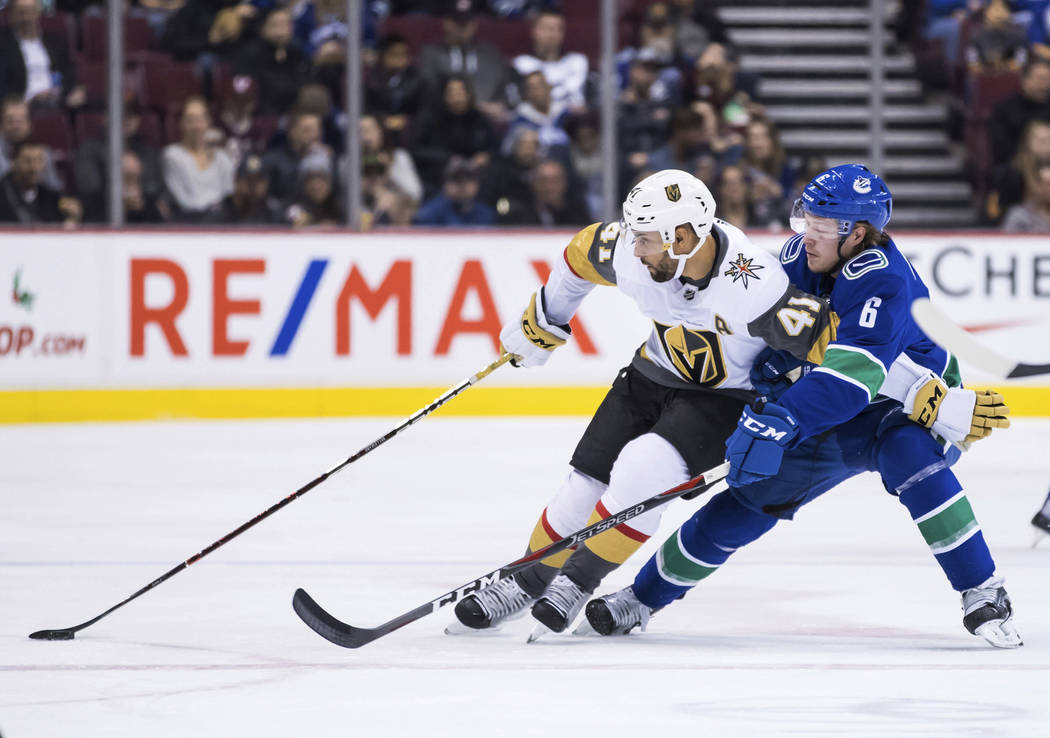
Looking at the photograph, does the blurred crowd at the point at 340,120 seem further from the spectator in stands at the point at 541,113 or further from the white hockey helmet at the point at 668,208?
the white hockey helmet at the point at 668,208

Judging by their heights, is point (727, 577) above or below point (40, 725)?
below

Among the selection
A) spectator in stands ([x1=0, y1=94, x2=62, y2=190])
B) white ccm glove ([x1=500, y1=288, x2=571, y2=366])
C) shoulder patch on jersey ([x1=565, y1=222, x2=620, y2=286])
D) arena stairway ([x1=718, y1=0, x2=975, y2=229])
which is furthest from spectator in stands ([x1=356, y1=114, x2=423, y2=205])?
shoulder patch on jersey ([x1=565, y1=222, x2=620, y2=286])

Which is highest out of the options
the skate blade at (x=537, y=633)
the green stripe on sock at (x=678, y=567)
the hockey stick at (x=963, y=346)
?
the hockey stick at (x=963, y=346)

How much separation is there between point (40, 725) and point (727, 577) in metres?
2.15

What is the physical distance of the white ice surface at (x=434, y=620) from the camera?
3.07 meters

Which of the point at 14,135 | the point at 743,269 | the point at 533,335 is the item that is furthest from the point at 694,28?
the point at 743,269

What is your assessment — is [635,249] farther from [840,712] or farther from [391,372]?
[391,372]

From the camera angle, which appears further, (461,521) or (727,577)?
(461,521)

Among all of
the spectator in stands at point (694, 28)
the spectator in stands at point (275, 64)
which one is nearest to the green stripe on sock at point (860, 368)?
the spectator in stands at point (275, 64)

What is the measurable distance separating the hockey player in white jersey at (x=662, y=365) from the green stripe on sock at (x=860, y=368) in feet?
0.36

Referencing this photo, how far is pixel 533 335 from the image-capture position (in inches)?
166

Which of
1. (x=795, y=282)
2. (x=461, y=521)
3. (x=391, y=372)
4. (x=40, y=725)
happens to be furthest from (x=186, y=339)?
(x=40, y=725)

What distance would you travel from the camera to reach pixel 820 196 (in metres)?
3.72

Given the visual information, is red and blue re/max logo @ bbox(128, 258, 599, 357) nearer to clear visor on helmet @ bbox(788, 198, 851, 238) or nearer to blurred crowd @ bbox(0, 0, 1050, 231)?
blurred crowd @ bbox(0, 0, 1050, 231)
